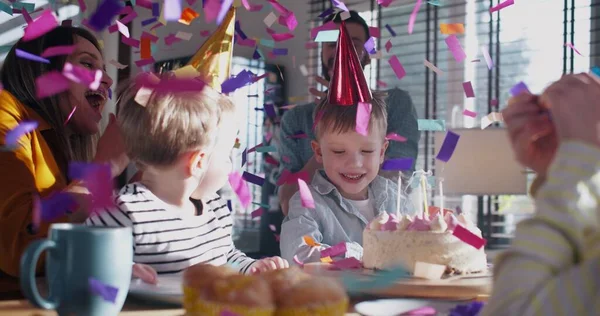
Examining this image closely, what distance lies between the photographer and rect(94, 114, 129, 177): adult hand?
52.4 inches

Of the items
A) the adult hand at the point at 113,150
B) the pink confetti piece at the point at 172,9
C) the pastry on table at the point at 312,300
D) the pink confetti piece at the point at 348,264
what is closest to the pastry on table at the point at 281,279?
the pastry on table at the point at 312,300

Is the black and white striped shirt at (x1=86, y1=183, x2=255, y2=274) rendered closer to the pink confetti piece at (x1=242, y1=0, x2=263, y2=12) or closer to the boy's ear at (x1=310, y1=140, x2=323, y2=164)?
the pink confetti piece at (x1=242, y1=0, x2=263, y2=12)

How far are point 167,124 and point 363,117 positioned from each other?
0.74 meters

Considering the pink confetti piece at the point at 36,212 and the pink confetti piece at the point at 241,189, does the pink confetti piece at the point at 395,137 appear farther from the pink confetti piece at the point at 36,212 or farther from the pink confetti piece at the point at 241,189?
the pink confetti piece at the point at 36,212

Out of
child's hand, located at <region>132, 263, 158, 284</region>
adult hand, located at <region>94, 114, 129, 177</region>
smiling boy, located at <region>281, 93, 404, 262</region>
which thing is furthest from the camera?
smiling boy, located at <region>281, 93, 404, 262</region>

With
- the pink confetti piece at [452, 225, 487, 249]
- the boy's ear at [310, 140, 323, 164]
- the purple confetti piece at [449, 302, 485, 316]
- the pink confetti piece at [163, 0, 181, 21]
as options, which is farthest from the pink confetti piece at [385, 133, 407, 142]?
the purple confetti piece at [449, 302, 485, 316]

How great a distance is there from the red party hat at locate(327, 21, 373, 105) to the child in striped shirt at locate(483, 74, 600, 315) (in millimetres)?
1010

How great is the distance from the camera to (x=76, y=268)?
2.26 ft

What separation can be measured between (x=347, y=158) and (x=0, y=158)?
912 millimetres

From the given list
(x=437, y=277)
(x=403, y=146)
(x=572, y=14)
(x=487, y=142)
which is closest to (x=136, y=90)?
(x=437, y=277)

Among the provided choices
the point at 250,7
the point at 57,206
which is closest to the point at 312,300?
the point at 57,206

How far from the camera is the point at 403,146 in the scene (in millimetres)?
2457

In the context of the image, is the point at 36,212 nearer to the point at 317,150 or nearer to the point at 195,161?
the point at 195,161

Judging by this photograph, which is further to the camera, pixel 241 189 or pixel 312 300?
pixel 241 189
